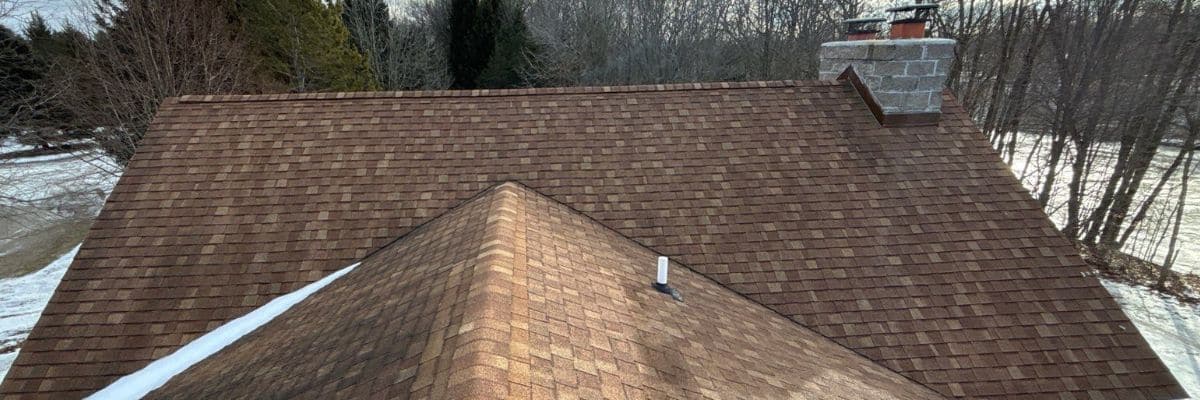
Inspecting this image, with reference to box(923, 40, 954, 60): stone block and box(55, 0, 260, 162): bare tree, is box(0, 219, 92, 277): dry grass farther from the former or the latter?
box(923, 40, 954, 60): stone block

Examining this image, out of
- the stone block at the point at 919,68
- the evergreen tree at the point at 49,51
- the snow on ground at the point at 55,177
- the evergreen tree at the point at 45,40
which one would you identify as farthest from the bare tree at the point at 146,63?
the stone block at the point at 919,68

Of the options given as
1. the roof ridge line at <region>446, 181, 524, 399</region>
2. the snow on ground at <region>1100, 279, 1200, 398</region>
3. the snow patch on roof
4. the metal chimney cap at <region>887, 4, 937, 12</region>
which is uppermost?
the metal chimney cap at <region>887, 4, 937, 12</region>

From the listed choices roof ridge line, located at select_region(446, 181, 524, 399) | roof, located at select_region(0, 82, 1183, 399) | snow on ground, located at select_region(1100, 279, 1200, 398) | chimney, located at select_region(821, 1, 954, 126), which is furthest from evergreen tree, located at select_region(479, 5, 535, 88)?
roof ridge line, located at select_region(446, 181, 524, 399)

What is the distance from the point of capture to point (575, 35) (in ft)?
91.6

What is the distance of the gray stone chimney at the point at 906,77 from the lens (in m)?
6.59

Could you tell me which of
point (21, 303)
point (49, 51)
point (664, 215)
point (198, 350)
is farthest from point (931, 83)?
point (49, 51)

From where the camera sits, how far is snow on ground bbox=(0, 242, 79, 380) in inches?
436

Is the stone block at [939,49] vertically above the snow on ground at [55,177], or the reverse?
the stone block at [939,49]

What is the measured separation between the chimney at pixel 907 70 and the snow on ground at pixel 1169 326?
28.7 ft

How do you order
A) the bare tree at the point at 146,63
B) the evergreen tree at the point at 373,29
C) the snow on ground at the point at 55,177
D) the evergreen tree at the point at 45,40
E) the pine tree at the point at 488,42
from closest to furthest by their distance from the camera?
the bare tree at the point at 146,63 → the snow on ground at the point at 55,177 → the evergreen tree at the point at 45,40 → the evergreen tree at the point at 373,29 → the pine tree at the point at 488,42

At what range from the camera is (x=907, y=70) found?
6.71 metres

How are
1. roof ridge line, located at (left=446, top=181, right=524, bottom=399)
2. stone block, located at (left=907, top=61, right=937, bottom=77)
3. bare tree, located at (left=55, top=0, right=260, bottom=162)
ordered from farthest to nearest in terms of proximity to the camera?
bare tree, located at (left=55, top=0, right=260, bottom=162) → stone block, located at (left=907, top=61, right=937, bottom=77) → roof ridge line, located at (left=446, top=181, right=524, bottom=399)

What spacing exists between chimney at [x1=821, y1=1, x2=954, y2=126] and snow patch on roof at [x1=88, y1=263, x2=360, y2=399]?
21.8 ft

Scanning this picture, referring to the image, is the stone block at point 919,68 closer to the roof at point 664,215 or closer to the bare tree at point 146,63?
the roof at point 664,215
